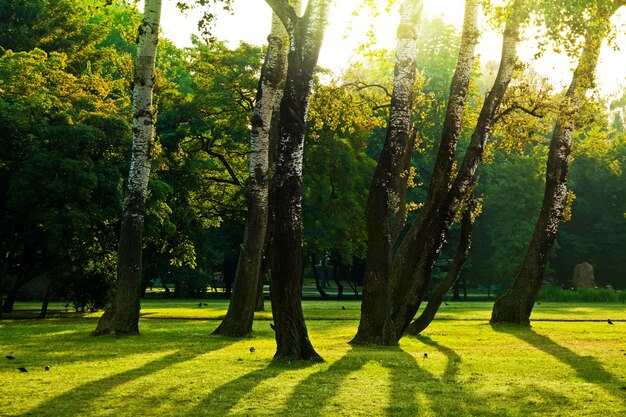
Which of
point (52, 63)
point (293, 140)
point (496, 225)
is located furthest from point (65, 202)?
point (496, 225)

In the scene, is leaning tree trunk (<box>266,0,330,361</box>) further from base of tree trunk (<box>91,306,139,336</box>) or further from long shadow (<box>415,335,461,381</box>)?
base of tree trunk (<box>91,306,139,336</box>)

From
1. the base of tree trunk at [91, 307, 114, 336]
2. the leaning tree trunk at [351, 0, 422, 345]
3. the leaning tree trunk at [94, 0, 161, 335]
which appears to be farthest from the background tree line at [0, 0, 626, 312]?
the base of tree trunk at [91, 307, 114, 336]

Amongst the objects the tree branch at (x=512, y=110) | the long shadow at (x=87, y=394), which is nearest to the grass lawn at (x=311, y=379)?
the long shadow at (x=87, y=394)

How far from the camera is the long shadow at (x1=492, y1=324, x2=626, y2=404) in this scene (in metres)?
12.4

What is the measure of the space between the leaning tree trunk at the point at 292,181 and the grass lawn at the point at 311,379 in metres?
0.77

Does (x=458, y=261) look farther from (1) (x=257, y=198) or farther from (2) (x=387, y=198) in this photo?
(1) (x=257, y=198)

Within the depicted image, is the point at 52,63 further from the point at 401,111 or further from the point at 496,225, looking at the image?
the point at 496,225

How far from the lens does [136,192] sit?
22.7 m

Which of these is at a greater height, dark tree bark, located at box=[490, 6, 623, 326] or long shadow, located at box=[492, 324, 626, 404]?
dark tree bark, located at box=[490, 6, 623, 326]

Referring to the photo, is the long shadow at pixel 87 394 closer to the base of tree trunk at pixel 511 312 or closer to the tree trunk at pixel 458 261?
the tree trunk at pixel 458 261

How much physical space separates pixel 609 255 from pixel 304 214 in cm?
3818

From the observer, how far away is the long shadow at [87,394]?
32.3 ft

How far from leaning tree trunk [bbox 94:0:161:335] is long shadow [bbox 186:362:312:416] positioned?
27.8 ft

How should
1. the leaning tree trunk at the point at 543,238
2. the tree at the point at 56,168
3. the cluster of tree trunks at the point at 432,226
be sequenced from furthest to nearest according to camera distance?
1. the tree at the point at 56,168
2. the leaning tree trunk at the point at 543,238
3. the cluster of tree trunks at the point at 432,226
